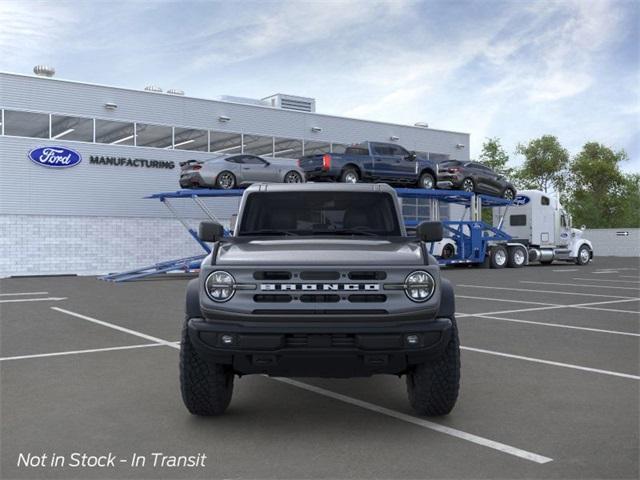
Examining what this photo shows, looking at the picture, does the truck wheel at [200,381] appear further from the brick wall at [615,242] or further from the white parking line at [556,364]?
the brick wall at [615,242]

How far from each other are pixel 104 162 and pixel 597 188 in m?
58.5

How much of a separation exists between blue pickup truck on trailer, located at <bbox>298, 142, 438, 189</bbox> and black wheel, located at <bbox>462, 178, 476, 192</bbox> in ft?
5.68

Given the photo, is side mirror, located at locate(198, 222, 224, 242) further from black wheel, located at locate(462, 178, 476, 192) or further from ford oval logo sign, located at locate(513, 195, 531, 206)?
ford oval logo sign, located at locate(513, 195, 531, 206)

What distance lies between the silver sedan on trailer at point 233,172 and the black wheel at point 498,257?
1004 cm

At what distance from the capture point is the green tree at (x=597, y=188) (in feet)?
230

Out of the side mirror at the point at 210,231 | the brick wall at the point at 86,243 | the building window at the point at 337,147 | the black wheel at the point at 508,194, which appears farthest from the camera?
the building window at the point at 337,147

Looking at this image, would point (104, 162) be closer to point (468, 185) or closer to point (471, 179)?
point (468, 185)

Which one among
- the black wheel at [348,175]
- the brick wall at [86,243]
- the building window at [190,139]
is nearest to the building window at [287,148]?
the building window at [190,139]

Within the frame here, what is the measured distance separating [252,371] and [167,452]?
2.54 feet

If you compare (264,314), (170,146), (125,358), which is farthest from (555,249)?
(264,314)

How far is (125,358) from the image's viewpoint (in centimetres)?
764

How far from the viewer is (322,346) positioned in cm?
446

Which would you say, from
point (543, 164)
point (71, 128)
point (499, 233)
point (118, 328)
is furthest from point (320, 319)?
point (543, 164)

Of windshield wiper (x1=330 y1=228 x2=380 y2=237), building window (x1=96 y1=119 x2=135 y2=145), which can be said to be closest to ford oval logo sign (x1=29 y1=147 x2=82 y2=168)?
building window (x1=96 y1=119 x2=135 y2=145)
